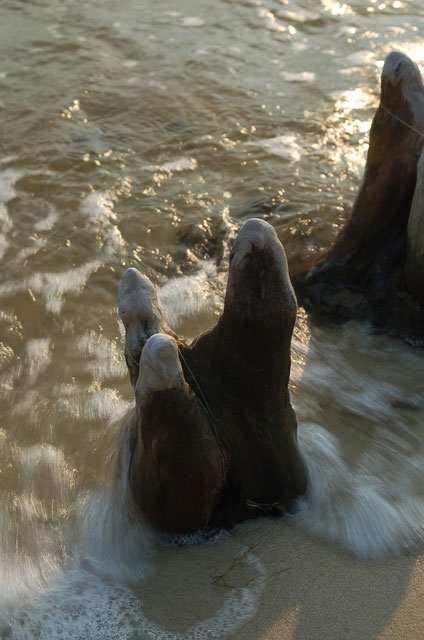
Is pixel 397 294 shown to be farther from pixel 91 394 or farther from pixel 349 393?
pixel 91 394

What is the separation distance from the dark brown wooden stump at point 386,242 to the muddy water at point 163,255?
0.55 feet

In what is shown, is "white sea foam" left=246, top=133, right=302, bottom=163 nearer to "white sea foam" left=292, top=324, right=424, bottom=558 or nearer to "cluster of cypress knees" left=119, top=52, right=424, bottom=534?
"white sea foam" left=292, top=324, right=424, bottom=558

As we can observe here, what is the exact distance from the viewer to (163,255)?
4703 mm

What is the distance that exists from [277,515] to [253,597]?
369 mm

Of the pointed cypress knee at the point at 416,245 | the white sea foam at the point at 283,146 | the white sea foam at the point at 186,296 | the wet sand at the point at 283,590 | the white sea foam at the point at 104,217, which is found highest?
the pointed cypress knee at the point at 416,245

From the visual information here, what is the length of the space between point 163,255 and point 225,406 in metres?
2.22

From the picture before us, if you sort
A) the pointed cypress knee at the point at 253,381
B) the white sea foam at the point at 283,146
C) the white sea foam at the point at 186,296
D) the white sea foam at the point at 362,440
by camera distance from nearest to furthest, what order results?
the pointed cypress knee at the point at 253,381
the white sea foam at the point at 362,440
the white sea foam at the point at 186,296
the white sea foam at the point at 283,146

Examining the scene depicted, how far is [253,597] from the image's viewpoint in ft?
7.72

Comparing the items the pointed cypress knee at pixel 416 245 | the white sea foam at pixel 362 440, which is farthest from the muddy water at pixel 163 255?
the pointed cypress knee at pixel 416 245

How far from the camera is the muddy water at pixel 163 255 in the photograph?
2.50 metres

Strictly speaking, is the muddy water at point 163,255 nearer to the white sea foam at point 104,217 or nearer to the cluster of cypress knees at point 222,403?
the white sea foam at point 104,217

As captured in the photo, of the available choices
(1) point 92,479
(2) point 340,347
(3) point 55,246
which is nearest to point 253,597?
(1) point 92,479

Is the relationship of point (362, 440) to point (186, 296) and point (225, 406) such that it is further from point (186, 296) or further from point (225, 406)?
point (186, 296)

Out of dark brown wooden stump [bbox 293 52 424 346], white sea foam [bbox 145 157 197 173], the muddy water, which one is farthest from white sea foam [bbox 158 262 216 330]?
white sea foam [bbox 145 157 197 173]
